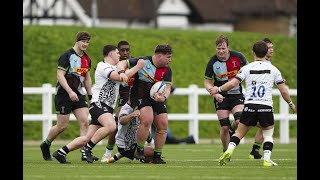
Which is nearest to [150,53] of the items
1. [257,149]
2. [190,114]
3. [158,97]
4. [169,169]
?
[190,114]

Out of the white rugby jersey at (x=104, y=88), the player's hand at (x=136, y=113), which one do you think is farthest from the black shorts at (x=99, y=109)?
the player's hand at (x=136, y=113)

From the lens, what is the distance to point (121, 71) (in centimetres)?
1714

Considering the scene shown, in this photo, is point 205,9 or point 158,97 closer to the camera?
point 158,97

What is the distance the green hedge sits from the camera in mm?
35000

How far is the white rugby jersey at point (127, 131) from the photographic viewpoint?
58.9 feet

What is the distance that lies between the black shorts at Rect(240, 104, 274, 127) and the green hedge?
16509 mm

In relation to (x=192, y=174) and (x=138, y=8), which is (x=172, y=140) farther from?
(x=138, y=8)

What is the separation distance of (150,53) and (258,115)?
71.0 feet

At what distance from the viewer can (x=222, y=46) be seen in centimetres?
1875

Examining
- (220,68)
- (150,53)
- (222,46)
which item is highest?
(150,53)

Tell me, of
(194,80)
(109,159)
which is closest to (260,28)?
(194,80)

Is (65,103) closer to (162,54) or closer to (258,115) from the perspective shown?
(162,54)

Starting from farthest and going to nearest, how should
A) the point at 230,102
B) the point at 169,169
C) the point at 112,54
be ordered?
the point at 230,102, the point at 112,54, the point at 169,169

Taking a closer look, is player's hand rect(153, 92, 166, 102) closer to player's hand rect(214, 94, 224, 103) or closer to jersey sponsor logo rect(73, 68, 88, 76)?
player's hand rect(214, 94, 224, 103)
